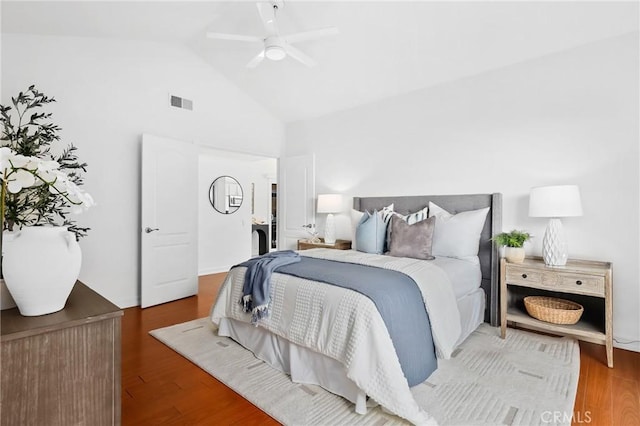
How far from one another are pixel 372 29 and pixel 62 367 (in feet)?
11.4

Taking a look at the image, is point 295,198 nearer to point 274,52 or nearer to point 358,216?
point 358,216

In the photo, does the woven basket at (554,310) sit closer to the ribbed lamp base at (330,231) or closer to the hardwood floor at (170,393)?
the hardwood floor at (170,393)

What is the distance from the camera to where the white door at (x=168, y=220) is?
3.83m

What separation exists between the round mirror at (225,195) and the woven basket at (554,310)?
498 centimetres

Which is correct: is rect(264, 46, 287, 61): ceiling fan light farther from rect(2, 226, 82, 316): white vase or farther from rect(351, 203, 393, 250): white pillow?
rect(2, 226, 82, 316): white vase

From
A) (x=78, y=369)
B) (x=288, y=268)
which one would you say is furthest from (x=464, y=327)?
(x=78, y=369)

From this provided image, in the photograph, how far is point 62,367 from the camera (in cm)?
87

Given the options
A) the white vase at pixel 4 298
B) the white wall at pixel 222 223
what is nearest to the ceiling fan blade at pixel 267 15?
the white vase at pixel 4 298

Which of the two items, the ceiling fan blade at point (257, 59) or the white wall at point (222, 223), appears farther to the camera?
the white wall at point (222, 223)

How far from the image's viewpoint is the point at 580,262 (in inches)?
112

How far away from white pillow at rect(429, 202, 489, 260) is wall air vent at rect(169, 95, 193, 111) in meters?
3.44

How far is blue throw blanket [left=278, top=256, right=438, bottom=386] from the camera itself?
1.90m

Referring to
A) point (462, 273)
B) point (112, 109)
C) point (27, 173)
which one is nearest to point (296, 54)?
point (112, 109)

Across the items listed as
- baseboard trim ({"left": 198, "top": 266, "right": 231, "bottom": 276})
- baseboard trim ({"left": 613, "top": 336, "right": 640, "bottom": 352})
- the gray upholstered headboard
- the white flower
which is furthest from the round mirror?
baseboard trim ({"left": 613, "top": 336, "right": 640, "bottom": 352})
